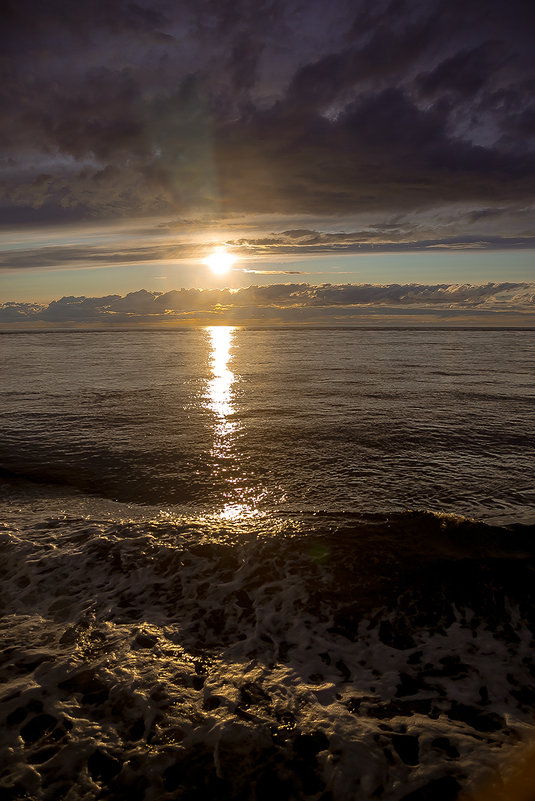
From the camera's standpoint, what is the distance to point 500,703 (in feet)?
14.5

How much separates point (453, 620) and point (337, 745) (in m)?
2.33

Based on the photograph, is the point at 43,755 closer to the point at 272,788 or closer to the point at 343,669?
the point at 272,788

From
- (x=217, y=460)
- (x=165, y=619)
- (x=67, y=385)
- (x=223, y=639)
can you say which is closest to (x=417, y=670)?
(x=223, y=639)

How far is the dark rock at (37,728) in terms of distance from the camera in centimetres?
405

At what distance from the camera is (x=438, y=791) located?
362 centimetres

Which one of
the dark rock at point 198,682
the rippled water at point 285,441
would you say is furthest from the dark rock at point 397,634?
the rippled water at point 285,441

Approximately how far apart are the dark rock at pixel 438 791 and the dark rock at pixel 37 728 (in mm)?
3180

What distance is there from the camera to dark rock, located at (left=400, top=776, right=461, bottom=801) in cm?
356

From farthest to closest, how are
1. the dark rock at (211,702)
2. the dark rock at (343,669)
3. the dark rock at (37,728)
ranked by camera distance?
the dark rock at (343,669) < the dark rock at (211,702) < the dark rock at (37,728)

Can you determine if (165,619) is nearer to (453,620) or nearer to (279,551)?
(279,551)

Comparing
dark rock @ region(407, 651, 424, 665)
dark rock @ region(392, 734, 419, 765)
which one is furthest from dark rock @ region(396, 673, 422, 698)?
dark rock @ region(392, 734, 419, 765)

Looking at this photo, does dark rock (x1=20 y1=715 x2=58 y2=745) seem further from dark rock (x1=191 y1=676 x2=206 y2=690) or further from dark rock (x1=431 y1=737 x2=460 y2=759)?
dark rock (x1=431 y1=737 x2=460 y2=759)

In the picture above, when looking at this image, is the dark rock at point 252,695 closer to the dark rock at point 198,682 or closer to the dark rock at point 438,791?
the dark rock at point 198,682

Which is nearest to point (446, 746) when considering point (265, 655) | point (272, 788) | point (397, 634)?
point (397, 634)
